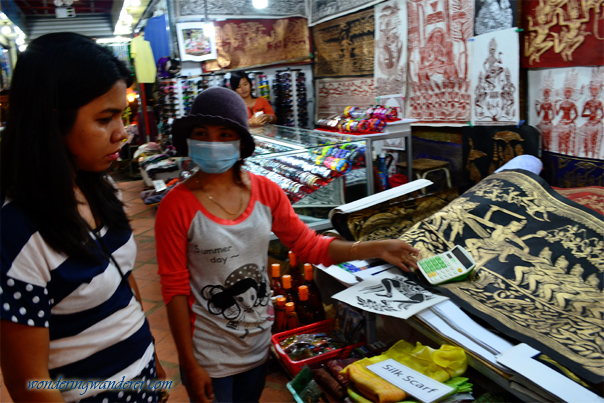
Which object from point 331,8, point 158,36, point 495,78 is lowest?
point 495,78

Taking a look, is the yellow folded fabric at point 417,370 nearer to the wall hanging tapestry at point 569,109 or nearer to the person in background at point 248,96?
the wall hanging tapestry at point 569,109

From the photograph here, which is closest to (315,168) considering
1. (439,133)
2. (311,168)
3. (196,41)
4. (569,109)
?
(311,168)

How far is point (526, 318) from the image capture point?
4.37 ft

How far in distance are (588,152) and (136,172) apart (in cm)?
767

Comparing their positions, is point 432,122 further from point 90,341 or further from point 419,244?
point 90,341

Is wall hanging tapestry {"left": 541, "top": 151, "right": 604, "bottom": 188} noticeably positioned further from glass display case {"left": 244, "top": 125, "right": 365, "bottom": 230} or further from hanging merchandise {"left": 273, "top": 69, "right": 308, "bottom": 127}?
hanging merchandise {"left": 273, "top": 69, "right": 308, "bottom": 127}

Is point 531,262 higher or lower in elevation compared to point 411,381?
higher

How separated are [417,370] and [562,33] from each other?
2.82 metres

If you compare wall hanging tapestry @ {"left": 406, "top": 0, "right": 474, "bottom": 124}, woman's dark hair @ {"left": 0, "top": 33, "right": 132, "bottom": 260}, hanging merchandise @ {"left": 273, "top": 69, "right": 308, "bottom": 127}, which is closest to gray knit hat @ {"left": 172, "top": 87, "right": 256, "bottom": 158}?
woman's dark hair @ {"left": 0, "top": 33, "right": 132, "bottom": 260}

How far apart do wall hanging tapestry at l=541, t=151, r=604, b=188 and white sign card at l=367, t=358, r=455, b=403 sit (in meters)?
2.37

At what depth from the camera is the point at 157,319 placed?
9.46 feet

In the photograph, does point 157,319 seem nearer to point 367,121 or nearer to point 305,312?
point 305,312

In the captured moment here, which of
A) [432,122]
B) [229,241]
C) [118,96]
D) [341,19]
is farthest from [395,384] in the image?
[341,19]

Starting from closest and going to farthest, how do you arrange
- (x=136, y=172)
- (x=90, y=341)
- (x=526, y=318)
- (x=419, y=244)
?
(x=90, y=341), (x=526, y=318), (x=419, y=244), (x=136, y=172)
